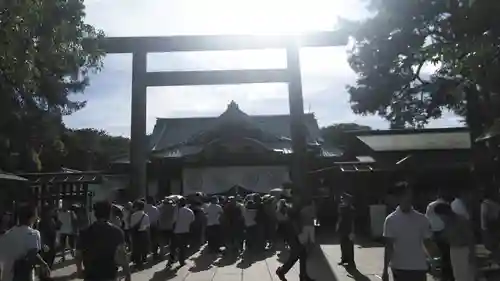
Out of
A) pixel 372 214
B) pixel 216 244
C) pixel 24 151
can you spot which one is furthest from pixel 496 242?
pixel 24 151

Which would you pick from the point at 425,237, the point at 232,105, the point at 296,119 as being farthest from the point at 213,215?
the point at 232,105

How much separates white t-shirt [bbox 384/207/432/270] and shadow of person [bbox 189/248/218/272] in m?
7.61

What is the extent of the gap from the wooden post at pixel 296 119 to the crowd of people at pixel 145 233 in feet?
3.65

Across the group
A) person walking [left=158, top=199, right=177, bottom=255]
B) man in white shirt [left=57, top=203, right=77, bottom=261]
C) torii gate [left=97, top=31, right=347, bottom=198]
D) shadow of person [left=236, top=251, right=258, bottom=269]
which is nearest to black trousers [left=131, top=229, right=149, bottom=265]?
person walking [left=158, top=199, right=177, bottom=255]

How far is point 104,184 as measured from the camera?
1931cm

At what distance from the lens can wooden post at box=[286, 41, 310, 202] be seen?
18156mm

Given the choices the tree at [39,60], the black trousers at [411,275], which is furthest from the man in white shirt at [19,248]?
the black trousers at [411,275]

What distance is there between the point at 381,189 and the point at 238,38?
7.94 meters

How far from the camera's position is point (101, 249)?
521 centimetres

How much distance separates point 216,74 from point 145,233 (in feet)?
24.6

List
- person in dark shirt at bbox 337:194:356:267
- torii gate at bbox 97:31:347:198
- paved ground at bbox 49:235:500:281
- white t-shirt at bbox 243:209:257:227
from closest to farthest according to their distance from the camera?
paved ground at bbox 49:235:500:281
person in dark shirt at bbox 337:194:356:267
white t-shirt at bbox 243:209:257:227
torii gate at bbox 97:31:347:198

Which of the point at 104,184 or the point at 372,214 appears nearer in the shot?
the point at 372,214

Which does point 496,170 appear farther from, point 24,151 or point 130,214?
point 24,151

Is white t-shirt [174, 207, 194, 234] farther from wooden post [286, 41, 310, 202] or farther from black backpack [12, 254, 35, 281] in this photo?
black backpack [12, 254, 35, 281]
